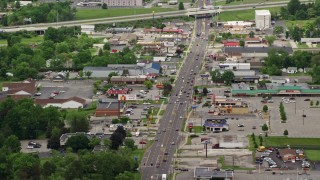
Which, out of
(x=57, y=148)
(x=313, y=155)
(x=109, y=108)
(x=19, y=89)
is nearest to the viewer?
(x=313, y=155)

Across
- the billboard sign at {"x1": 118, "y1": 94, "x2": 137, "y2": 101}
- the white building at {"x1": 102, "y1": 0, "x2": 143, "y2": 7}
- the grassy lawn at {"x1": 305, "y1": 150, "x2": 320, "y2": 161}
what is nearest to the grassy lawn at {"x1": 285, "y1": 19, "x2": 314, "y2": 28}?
the white building at {"x1": 102, "y1": 0, "x2": 143, "y2": 7}

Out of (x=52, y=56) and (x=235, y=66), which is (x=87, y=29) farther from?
(x=235, y=66)

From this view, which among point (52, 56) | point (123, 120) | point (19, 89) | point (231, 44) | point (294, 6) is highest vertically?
point (294, 6)

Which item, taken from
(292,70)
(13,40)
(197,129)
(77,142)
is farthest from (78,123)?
(13,40)

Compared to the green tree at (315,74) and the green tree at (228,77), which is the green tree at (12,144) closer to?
the green tree at (228,77)

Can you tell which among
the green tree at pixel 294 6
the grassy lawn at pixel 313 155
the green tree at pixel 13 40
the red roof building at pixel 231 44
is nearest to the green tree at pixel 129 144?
the grassy lawn at pixel 313 155

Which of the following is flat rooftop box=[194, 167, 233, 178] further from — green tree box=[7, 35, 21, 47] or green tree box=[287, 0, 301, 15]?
green tree box=[287, 0, 301, 15]
